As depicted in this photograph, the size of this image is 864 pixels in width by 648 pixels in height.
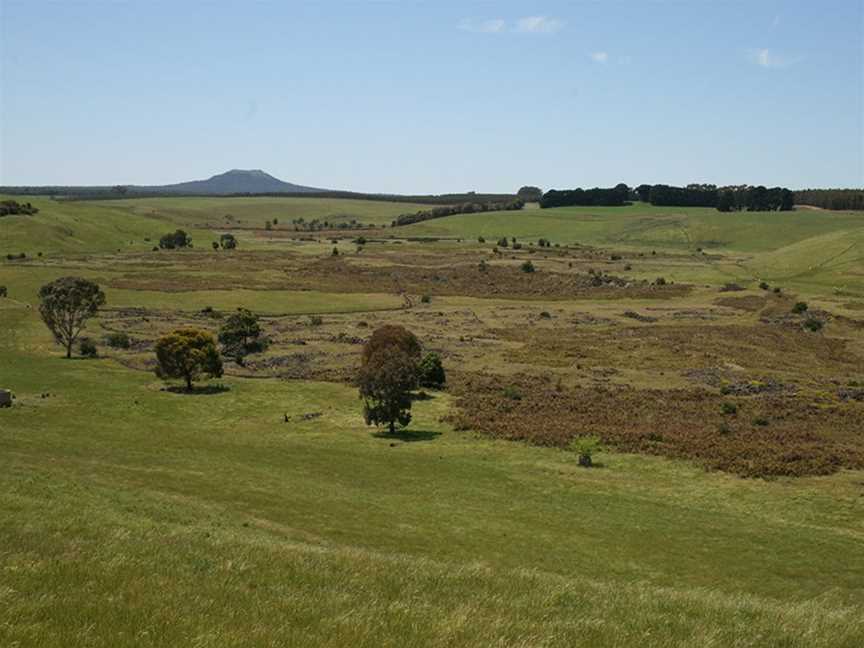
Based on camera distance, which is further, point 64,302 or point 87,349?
point 87,349

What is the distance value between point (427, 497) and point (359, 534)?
25.7 feet

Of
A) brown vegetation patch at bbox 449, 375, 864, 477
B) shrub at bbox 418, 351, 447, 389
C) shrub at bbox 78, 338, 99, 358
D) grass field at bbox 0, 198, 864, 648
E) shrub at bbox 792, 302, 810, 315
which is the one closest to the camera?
grass field at bbox 0, 198, 864, 648

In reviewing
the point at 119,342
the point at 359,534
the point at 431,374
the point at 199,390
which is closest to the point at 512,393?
the point at 431,374

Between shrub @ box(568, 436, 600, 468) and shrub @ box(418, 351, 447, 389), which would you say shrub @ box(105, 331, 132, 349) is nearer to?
shrub @ box(418, 351, 447, 389)

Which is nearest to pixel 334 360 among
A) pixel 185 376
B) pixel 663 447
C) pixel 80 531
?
pixel 185 376

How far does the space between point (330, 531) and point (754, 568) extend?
17.2 metres

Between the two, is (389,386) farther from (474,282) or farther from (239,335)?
(474,282)

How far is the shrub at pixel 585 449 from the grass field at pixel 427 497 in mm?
765

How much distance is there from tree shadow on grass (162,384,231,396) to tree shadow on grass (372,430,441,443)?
62.1 ft

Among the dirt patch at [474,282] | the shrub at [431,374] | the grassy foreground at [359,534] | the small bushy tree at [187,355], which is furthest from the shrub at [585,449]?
the dirt patch at [474,282]

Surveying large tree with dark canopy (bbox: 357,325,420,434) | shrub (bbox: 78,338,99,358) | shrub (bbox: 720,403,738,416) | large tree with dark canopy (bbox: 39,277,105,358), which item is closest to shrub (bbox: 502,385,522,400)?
large tree with dark canopy (bbox: 357,325,420,434)

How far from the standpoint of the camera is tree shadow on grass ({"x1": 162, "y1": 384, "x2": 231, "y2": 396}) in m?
65.0

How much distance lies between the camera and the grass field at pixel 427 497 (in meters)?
13.1

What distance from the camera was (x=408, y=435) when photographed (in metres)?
54.4
